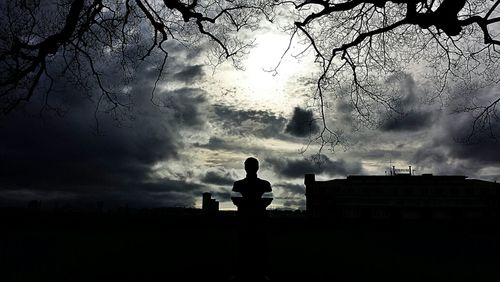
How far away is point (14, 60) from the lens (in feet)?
29.4

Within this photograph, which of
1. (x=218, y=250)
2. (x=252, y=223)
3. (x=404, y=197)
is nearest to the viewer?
(x=252, y=223)

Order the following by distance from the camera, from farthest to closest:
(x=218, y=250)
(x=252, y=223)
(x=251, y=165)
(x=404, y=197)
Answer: (x=404, y=197) < (x=218, y=250) < (x=251, y=165) < (x=252, y=223)

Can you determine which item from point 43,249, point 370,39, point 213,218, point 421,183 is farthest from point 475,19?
point 421,183

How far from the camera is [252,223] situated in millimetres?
4742

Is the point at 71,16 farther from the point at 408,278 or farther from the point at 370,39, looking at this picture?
the point at 408,278

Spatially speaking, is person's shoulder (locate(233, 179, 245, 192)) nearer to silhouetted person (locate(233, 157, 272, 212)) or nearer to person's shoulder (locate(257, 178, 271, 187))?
silhouetted person (locate(233, 157, 272, 212))

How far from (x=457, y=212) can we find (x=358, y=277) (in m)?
41.5

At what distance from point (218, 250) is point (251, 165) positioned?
3.18m

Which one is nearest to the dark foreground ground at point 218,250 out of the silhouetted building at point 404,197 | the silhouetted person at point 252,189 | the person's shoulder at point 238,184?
the silhouetted person at point 252,189

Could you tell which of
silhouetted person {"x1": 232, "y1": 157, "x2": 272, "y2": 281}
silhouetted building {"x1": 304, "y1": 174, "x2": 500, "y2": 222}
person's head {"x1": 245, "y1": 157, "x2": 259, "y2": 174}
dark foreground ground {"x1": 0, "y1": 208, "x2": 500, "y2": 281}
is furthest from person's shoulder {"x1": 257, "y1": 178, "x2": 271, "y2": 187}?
silhouetted building {"x1": 304, "y1": 174, "x2": 500, "y2": 222}

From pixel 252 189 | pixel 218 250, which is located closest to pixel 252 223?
pixel 252 189

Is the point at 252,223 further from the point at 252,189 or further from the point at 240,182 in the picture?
the point at 240,182

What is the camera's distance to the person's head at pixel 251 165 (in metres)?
4.85

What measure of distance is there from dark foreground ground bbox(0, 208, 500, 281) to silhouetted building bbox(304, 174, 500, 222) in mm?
32438
